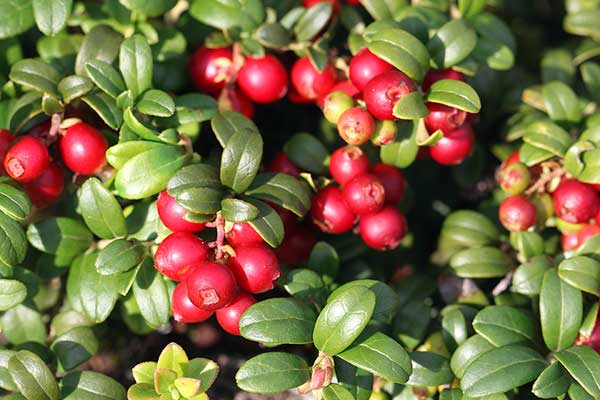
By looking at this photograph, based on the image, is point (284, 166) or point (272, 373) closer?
point (272, 373)

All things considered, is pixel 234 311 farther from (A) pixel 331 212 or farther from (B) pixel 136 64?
(B) pixel 136 64

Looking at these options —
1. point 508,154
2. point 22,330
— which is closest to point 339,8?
point 508,154

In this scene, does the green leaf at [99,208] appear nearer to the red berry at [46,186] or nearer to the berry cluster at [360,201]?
the red berry at [46,186]

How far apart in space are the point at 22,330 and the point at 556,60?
2490 millimetres

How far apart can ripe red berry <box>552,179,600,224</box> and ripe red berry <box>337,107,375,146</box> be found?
0.73 meters

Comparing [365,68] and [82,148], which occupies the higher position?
[365,68]

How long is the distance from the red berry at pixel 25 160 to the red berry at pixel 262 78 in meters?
0.78

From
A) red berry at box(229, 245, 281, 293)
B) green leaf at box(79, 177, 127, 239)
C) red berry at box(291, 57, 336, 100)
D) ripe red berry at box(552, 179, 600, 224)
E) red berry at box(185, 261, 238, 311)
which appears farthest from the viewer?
red berry at box(291, 57, 336, 100)

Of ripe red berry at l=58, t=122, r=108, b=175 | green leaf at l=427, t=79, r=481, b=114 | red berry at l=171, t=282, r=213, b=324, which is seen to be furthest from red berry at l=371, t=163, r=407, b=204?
ripe red berry at l=58, t=122, r=108, b=175

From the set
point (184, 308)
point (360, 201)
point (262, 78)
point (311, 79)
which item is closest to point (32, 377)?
point (184, 308)

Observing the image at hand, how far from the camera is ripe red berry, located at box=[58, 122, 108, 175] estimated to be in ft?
8.17

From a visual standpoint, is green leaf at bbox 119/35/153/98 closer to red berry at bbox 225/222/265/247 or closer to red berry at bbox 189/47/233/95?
red berry at bbox 189/47/233/95

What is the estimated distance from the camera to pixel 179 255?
7.44 feet

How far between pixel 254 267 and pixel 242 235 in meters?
0.13
